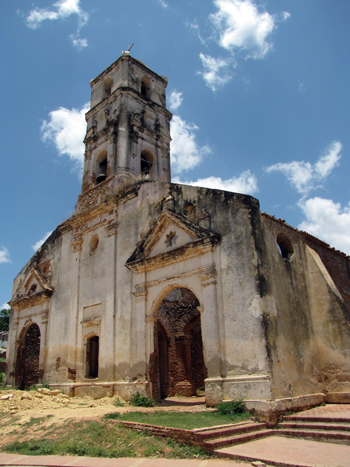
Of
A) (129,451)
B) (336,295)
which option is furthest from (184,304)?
(129,451)

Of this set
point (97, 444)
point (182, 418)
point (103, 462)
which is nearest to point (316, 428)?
point (182, 418)

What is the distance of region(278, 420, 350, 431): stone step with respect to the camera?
747 cm

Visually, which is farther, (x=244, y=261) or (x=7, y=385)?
(x=7, y=385)

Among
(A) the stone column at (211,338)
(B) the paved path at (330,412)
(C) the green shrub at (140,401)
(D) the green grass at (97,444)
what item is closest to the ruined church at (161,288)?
(A) the stone column at (211,338)

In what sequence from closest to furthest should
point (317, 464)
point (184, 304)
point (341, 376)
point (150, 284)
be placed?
point (317, 464), point (341, 376), point (150, 284), point (184, 304)

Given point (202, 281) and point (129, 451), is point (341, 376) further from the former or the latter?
point (129, 451)

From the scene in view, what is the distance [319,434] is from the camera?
7359 millimetres

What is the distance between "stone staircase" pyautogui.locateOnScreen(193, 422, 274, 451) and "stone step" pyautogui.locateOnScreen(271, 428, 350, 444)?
0.99 ft

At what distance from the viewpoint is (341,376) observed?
10.6m

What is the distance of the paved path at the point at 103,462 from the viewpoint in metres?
5.97

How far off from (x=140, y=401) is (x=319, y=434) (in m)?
5.60

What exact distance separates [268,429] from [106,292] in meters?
7.70

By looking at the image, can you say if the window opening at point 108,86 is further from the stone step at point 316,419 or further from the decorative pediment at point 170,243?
the stone step at point 316,419

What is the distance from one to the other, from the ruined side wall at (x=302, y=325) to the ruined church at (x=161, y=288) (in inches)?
1.4
